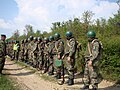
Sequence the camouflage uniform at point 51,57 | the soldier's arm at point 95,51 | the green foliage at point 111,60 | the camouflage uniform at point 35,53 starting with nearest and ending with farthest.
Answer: the soldier's arm at point 95,51 → the green foliage at point 111,60 → the camouflage uniform at point 51,57 → the camouflage uniform at point 35,53

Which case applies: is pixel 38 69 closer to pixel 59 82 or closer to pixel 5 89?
pixel 59 82

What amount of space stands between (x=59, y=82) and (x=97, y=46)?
10.5ft

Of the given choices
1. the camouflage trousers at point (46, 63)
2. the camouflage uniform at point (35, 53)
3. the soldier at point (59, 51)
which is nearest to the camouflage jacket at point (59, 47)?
the soldier at point (59, 51)

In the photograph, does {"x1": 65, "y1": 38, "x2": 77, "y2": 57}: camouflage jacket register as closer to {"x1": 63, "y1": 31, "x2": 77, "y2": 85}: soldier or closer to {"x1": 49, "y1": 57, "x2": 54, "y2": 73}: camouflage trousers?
{"x1": 63, "y1": 31, "x2": 77, "y2": 85}: soldier

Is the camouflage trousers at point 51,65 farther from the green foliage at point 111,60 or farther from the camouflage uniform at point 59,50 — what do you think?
the green foliage at point 111,60

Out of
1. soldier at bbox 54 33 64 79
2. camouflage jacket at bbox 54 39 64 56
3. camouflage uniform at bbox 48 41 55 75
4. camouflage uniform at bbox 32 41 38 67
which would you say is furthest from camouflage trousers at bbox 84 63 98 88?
camouflage uniform at bbox 32 41 38 67

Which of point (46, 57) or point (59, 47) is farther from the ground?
point (59, 47)

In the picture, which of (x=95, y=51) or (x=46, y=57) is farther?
(x=46, y=57)

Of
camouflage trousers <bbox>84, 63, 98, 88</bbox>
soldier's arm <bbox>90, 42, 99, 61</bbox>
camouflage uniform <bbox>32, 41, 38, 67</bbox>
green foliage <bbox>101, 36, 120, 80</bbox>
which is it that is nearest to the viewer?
soldier's arm <bbox>90, 42, 99, 61</bbox>

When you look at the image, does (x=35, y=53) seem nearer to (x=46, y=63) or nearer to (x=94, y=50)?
(x=46, y=63)

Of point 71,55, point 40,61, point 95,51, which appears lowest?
point 40,61

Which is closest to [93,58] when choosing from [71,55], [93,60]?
[93,60]

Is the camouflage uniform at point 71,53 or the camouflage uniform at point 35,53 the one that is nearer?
the camouflage uniform at point 71,53

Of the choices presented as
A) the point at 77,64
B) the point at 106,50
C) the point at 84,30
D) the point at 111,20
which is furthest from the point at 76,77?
the point at 111,20
